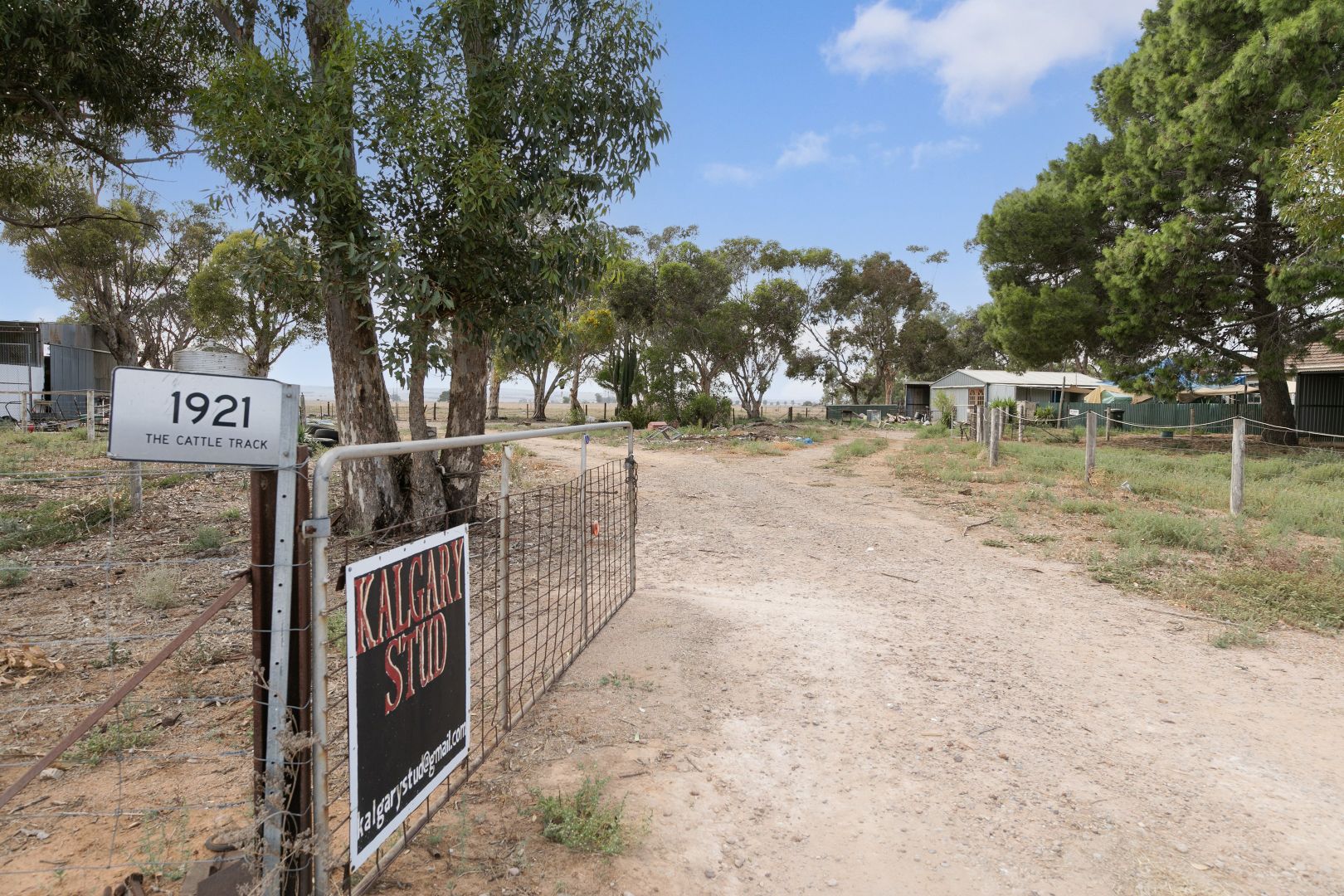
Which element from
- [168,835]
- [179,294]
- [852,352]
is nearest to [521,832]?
[168,835]

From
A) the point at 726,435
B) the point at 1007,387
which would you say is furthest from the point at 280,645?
the point at 1007,387

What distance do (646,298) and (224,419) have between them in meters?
35.4

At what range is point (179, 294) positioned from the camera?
34.8 metres

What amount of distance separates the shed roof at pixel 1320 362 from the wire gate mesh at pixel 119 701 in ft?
106

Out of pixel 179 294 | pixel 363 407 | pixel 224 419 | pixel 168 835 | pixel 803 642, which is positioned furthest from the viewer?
pixel 179 294

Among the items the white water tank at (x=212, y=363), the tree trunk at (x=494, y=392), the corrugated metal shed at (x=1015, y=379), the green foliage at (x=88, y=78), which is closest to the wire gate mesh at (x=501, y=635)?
the white water tank at (x=212, y=363)

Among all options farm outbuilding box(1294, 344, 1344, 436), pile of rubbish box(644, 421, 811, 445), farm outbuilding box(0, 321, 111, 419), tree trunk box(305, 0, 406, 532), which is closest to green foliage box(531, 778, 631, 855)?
tree trunk box(305, 0, 406, 532)

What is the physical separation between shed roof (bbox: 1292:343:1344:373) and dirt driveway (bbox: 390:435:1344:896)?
88.0 feet

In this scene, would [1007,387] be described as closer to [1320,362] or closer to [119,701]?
[1320,362]

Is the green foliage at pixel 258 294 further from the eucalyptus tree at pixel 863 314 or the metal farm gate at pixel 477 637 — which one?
the eucalyptus tree at pixel 863 314

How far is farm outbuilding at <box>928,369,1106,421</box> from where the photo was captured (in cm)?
3853

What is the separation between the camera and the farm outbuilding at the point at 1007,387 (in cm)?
3853

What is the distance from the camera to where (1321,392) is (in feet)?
87.1

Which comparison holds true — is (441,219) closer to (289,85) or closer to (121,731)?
(289,85)
